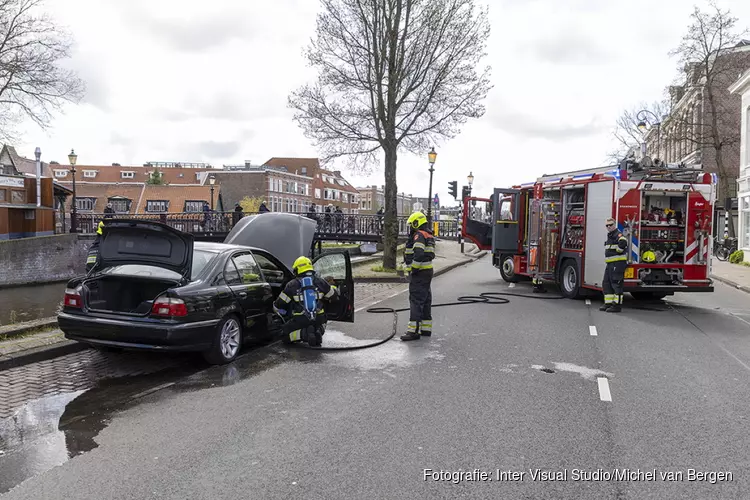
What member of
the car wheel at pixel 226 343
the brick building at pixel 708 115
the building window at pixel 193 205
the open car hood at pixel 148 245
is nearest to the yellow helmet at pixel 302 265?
the car wheel at pixel 226 343

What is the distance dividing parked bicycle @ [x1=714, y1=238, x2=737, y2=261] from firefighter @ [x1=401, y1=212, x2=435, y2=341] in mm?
25385

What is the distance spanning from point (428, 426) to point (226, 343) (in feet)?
9.85

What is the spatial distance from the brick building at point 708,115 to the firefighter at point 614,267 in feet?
63.9

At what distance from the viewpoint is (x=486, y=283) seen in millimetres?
16859

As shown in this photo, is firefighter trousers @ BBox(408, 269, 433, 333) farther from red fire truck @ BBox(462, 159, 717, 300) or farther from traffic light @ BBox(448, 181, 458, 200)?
traffic light @ BBox(448, 181, 458, 200)

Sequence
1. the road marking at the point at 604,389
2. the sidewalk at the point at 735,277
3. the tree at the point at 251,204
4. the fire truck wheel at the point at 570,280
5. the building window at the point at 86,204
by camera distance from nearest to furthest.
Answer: the road marking at the point at 604,389 < the fire truck wheel at the point at 570,280 < the sidewalk at the point at 735,277 < the building window at the point at 86,204 < the tree at the point at 251,204

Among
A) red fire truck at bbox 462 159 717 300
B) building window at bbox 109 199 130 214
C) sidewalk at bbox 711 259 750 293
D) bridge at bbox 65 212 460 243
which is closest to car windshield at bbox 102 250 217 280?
red fire truck at bbox 462 159 717 300

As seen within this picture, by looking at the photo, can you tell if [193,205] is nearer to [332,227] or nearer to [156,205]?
[156,205]

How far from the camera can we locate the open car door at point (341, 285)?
8078 millimetres

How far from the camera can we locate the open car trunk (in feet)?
21.4

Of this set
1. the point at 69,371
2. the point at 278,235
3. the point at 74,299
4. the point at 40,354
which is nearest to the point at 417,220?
the point at 278,235

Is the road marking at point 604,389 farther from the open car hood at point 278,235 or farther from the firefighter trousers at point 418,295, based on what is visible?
the open car hood at point 278,235

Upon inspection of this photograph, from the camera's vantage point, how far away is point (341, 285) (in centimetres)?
815

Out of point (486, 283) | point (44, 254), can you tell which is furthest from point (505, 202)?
point (44, 254)
